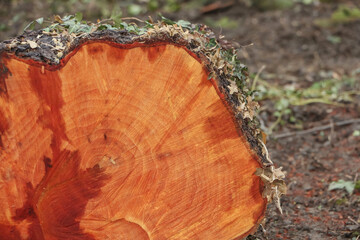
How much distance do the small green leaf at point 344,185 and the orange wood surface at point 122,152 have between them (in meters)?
1.05

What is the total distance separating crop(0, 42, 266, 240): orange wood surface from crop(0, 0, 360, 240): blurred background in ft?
1.54

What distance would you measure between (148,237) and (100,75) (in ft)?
2.40

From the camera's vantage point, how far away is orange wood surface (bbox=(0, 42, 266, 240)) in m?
1.98

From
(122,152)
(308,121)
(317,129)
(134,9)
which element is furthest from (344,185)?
(134,9)

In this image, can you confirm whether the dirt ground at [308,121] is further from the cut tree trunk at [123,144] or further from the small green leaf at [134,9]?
the small green leaf at [134,9]

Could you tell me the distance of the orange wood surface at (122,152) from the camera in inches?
78.0

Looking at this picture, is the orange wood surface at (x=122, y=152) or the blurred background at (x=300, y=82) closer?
the orange wood surface at (x=122, y=152)

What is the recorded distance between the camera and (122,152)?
6.77 feet

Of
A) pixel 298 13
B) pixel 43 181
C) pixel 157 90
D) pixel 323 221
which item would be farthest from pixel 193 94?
pixel 298 13

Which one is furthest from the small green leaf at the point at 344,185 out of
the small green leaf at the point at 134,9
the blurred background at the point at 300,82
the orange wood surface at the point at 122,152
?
the small green leaf at the point at 134,9

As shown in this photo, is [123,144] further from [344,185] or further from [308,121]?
[308,121]

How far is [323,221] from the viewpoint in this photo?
274 centimetres

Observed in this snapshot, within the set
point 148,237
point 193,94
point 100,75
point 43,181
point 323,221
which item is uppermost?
point 100,75

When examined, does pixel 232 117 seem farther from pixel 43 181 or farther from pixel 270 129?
pixel 270 129
